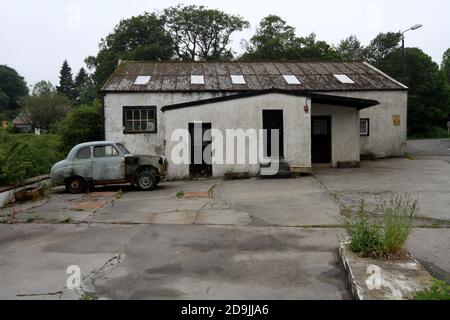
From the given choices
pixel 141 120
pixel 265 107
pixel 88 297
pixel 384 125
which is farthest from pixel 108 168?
pixel 384 125

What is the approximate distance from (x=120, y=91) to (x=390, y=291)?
17345mm

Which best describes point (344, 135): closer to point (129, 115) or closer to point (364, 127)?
point (364, 127)

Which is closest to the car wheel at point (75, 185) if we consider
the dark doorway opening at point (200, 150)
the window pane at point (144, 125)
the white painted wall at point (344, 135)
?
the dark doorway opening at point (200, 150)

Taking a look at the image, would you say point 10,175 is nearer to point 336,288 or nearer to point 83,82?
point 336,288

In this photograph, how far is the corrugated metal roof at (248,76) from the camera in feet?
65.4

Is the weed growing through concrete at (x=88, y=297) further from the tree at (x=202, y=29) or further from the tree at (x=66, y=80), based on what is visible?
the tree at (x=66, y=80)

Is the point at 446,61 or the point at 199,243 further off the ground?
the point at 446,61

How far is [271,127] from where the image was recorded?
647 inches

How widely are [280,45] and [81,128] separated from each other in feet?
108

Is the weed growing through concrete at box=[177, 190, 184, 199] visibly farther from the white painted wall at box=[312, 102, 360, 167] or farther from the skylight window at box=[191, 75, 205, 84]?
the skylight window at box=[191, 75, 205, 84]

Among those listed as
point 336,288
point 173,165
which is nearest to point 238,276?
point 336,288

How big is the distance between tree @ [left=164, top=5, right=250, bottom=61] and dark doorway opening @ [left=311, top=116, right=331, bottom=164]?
124 feet

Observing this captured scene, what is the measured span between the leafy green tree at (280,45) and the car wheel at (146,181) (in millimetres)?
34587

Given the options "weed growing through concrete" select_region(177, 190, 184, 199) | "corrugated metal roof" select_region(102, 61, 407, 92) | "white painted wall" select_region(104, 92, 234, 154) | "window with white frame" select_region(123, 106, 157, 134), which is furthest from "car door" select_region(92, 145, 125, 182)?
"corrugated metal roof" select_region(102, 61, 407, 92)
